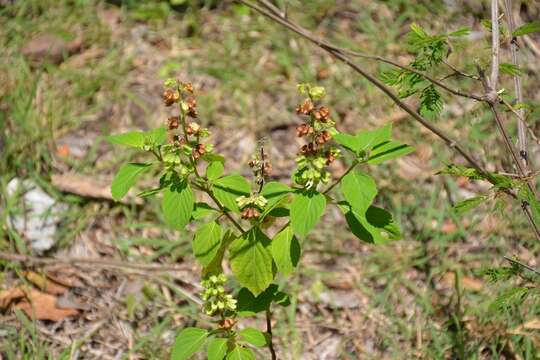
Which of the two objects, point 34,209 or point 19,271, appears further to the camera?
point 34,209

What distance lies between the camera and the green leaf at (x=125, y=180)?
172cm

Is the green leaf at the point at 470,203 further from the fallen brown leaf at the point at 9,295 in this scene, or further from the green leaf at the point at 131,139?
the fallen brown leaf at the point at 9,295

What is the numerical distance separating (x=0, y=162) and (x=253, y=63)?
156 cm

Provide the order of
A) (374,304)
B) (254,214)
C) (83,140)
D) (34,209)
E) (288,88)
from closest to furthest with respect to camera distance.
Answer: (254,214)
(374,304)
(34,209)
(83,140)
(288,88)

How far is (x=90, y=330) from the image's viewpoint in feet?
9.48

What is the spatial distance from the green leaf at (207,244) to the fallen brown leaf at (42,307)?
54.0 inches

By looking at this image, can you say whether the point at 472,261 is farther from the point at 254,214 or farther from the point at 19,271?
the point at 19,271

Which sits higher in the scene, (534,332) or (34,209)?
(534,332)

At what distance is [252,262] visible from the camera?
1.81m

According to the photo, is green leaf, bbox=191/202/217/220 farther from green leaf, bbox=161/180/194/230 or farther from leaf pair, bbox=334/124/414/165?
leaf pair, bbox=334/124/414/165

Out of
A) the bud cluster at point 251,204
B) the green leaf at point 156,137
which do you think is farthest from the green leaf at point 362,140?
the green leaf at point 156,137

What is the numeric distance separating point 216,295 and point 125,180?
1.35ft

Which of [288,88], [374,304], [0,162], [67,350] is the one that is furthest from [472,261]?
[0,162]

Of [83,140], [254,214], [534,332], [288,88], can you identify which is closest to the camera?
[254,214]
